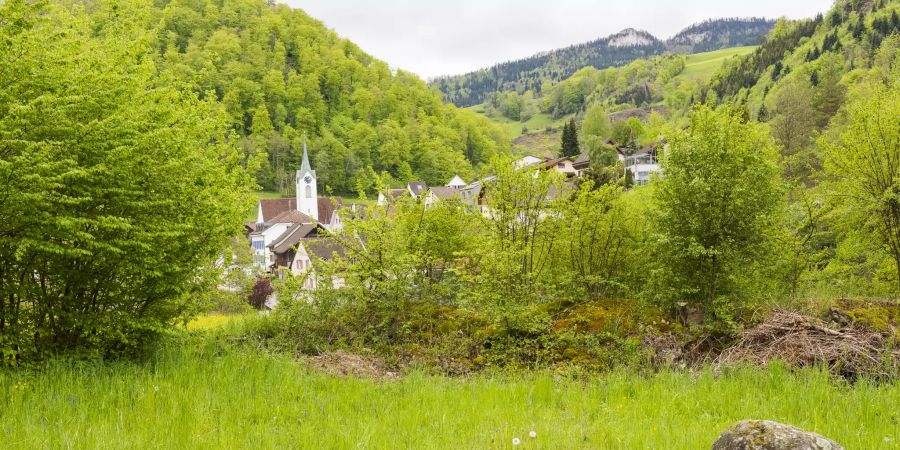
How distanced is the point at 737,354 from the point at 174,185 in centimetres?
879

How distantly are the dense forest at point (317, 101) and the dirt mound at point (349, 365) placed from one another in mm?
97068

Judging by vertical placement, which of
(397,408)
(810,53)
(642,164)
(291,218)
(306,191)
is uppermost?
(810,53)

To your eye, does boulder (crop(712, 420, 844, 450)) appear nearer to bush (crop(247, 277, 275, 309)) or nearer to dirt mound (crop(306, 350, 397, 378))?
dirt mound (crop(306, 350, 397, 378))

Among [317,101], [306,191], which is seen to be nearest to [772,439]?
[306,191]

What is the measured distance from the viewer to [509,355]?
32.6ft

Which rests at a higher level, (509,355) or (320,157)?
(320,157)

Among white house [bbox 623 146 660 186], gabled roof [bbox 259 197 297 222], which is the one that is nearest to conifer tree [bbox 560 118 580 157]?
white house [bbox 623 146 660 186]

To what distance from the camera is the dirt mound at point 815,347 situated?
24.2ft

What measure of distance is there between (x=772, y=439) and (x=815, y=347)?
576 cm

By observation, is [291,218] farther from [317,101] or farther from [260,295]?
[317,101]

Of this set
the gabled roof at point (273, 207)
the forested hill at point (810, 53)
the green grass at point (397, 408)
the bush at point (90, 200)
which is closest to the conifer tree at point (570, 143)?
the forested hill at point (810, 53)

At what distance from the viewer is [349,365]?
28.8ft

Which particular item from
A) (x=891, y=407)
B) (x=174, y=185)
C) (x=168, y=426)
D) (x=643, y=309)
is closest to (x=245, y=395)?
(x=168, y=426)

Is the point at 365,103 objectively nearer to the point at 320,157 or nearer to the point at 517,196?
the point at 320,157
